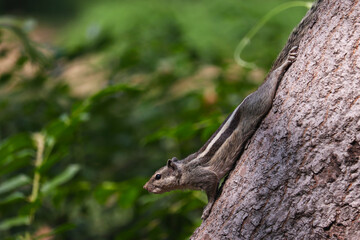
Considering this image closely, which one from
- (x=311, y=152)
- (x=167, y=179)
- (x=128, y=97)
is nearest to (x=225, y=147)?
(x=311, y=152)

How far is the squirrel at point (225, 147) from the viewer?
85.4 inches

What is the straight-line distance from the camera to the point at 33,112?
194 inches

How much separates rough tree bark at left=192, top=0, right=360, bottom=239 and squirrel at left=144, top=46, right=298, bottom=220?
0.19ft

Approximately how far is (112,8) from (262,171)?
473cm

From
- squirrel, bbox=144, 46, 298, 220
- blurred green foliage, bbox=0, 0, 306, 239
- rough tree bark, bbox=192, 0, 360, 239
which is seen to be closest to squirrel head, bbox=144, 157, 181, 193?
squirrel, bbox=144, 46, 298, 220

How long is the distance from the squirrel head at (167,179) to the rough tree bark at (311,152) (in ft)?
2.58

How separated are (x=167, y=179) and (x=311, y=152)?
1274mm

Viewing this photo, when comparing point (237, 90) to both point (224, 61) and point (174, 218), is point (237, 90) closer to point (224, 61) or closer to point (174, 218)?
point (224, 61)

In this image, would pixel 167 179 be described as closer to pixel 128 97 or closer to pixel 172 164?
pixel 172 164

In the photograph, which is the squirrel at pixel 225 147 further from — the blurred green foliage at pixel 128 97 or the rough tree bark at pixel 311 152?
the blurred green foliage at pixel 128 97

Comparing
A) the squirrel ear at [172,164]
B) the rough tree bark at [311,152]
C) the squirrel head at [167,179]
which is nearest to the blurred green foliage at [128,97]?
the squirrel head at [167,179]

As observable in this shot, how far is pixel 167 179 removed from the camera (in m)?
2.99

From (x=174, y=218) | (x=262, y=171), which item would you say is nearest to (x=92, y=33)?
(x=174, y=218)

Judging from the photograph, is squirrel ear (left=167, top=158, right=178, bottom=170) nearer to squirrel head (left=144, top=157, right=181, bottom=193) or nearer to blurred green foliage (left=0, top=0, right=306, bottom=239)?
squirrel head (left=144, top=157, right=181, bottom=193)
